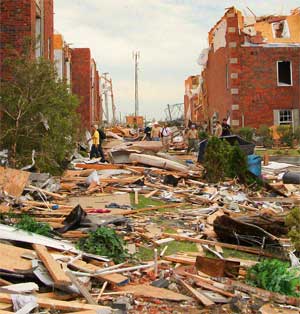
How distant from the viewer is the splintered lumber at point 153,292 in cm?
643

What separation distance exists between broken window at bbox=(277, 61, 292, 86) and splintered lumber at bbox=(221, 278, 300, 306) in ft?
110

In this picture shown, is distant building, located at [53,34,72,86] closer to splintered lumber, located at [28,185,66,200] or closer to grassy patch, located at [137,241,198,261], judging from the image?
splintered lumber, located at [28,185,66,200]

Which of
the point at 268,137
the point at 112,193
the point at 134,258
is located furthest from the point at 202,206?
the point at 268,137

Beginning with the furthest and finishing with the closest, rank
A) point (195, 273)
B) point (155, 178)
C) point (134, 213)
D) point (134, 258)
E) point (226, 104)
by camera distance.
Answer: point (226, 104) → point (155, 178) → point (134, 213) → point (134, 258) → point (195, 273)

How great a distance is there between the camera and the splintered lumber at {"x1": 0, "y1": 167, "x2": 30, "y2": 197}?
1237 centimetres

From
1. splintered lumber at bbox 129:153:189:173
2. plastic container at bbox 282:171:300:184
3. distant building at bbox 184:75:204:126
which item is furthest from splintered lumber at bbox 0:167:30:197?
distant building at bbox 184:75:204:126

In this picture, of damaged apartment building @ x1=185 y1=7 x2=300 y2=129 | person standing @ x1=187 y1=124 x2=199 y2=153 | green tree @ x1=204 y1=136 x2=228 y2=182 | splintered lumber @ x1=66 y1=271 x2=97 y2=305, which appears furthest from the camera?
damaged apartment building @ x1=185 y1=7 x2=300 y2=129

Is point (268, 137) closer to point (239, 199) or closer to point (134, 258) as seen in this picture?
point (239, 199)

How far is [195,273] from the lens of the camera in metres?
7.34

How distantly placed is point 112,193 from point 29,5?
7.73 metres

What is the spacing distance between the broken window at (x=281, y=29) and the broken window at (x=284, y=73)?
1.95 meters

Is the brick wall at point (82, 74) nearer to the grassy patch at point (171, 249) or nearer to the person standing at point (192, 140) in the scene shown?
the person standing at point (192, 140)

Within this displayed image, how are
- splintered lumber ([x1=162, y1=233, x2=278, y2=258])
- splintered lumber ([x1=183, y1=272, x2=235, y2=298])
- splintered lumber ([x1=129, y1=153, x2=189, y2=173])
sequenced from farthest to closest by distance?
splintered lumber ([x1=129, y1=153, x2=189, y2=173]) < splintered lumber ([x1=162, y1=233, x2=278, y2=258]) < splintered lumber ([x1=183, y1=272, x2=235, y2=298])

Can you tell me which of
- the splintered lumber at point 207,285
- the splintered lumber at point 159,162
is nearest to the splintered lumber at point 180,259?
the splintered lumber at point 207,285
